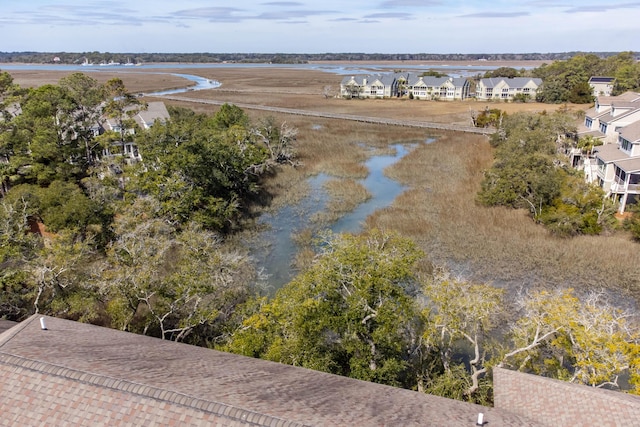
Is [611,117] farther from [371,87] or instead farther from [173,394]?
[371,87]

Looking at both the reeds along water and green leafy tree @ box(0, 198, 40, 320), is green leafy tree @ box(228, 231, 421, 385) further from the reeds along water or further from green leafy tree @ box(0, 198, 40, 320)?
the reeds along water

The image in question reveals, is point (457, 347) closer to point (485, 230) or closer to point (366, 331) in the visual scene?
point (366, 331)

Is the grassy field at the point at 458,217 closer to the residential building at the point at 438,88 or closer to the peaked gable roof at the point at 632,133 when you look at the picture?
the peaked gable roof at the point at 632,133

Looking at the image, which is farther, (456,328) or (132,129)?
(132,129)

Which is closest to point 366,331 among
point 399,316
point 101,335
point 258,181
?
point 399,316

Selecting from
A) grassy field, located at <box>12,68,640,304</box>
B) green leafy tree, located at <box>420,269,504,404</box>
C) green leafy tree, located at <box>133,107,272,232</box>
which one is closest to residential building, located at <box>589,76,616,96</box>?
grassy field, located at <box>12,68,640,304</box>

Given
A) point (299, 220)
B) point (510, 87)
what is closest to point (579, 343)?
point (299, 220)
